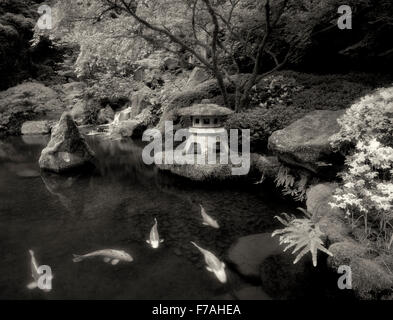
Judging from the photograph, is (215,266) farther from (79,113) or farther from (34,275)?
(79,113)

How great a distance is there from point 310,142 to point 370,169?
2.07m

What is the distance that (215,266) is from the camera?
5.56 m

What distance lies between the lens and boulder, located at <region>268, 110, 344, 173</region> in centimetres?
754

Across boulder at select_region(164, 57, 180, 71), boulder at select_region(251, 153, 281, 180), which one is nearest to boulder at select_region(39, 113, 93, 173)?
boulder at select_region(251, 153, 281, 180)

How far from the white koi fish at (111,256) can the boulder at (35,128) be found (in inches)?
828

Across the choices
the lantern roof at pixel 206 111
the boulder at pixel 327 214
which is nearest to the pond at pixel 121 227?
the boulder at pixel 327 214

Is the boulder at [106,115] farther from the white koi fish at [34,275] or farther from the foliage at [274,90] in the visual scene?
the white koi fish at [34,275]

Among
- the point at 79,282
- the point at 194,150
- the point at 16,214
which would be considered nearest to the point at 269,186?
the point at 194,150

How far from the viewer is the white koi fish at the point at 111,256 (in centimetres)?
587

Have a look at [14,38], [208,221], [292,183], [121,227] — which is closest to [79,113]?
[14,38]

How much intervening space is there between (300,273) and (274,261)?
486mm

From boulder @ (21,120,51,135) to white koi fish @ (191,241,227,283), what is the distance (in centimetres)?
2220

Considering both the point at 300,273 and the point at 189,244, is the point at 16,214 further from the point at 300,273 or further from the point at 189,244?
the point at 300,273
